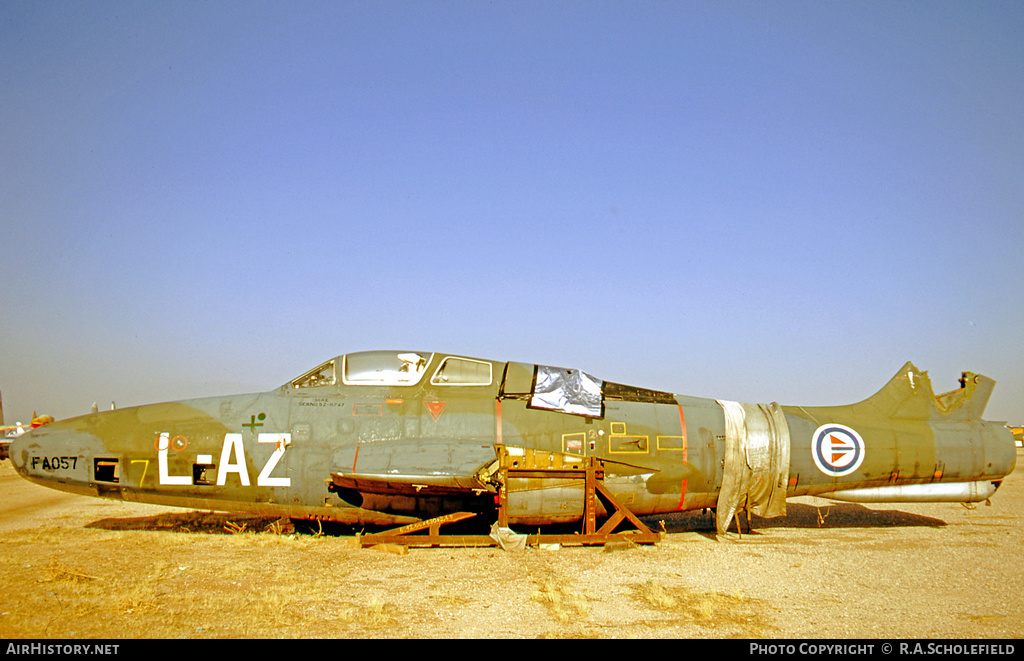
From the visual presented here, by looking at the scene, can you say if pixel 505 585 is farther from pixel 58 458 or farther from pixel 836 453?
pixel 58 458

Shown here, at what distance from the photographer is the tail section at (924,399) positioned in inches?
528

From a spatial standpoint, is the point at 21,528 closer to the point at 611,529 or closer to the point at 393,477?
the point at 393,477

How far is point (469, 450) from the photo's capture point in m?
10.8

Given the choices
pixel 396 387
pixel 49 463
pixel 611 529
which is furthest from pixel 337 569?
pixel 49 463

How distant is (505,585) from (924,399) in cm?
1043

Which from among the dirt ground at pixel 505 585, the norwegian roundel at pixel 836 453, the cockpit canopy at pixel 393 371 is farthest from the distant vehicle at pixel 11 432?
the norwegian roundel at pixel 836 453

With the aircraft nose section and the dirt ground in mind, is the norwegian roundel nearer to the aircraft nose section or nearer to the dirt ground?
the dirt ground

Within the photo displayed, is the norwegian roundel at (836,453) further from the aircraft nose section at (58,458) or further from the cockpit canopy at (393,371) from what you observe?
the aircraft nose section at (58,458)

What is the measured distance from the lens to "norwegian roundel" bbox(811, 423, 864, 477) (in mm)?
12384

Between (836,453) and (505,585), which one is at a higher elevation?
(836,453)

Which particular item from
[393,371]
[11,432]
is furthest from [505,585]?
[11,432]

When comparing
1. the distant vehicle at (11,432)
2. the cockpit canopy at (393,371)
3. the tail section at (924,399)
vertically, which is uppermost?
the cockpit canopy at (393,371)

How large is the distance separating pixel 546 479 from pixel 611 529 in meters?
1.46

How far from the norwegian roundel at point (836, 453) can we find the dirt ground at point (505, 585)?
1.34 metres
